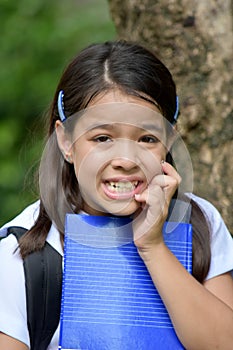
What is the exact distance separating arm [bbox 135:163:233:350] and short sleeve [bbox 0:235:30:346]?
402 millimetres

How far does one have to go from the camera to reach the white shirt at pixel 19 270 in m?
2.72

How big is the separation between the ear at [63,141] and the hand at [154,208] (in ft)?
1.09

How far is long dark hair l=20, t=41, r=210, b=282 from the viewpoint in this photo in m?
2.74

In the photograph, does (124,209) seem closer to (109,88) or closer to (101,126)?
(101,126)

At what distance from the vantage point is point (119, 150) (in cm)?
263

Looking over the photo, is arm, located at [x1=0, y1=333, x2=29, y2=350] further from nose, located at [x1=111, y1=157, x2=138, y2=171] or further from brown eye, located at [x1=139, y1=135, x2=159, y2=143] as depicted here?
brown eye, located at [x1=139, y1=135, x2=159, y2=143]

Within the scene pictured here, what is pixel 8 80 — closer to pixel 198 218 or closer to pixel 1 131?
pixel 1 131

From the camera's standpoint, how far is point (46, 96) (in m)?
6.18

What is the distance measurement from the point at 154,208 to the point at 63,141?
43cm

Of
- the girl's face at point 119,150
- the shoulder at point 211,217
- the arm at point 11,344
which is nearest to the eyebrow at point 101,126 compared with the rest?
the girl's face at point 119,150

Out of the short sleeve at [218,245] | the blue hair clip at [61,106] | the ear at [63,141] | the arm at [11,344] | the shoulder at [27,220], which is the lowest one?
the arm at [11,344]

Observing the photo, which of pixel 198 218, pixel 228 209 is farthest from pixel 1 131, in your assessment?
pixel 198 218

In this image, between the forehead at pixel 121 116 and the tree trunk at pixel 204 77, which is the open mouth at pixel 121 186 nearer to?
the forehead at pixel 121 116

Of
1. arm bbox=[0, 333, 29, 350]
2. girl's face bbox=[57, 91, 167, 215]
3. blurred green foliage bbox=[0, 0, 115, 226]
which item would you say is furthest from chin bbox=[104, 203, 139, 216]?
blurred green foliage bbox=[0, 0, 115, 226]
